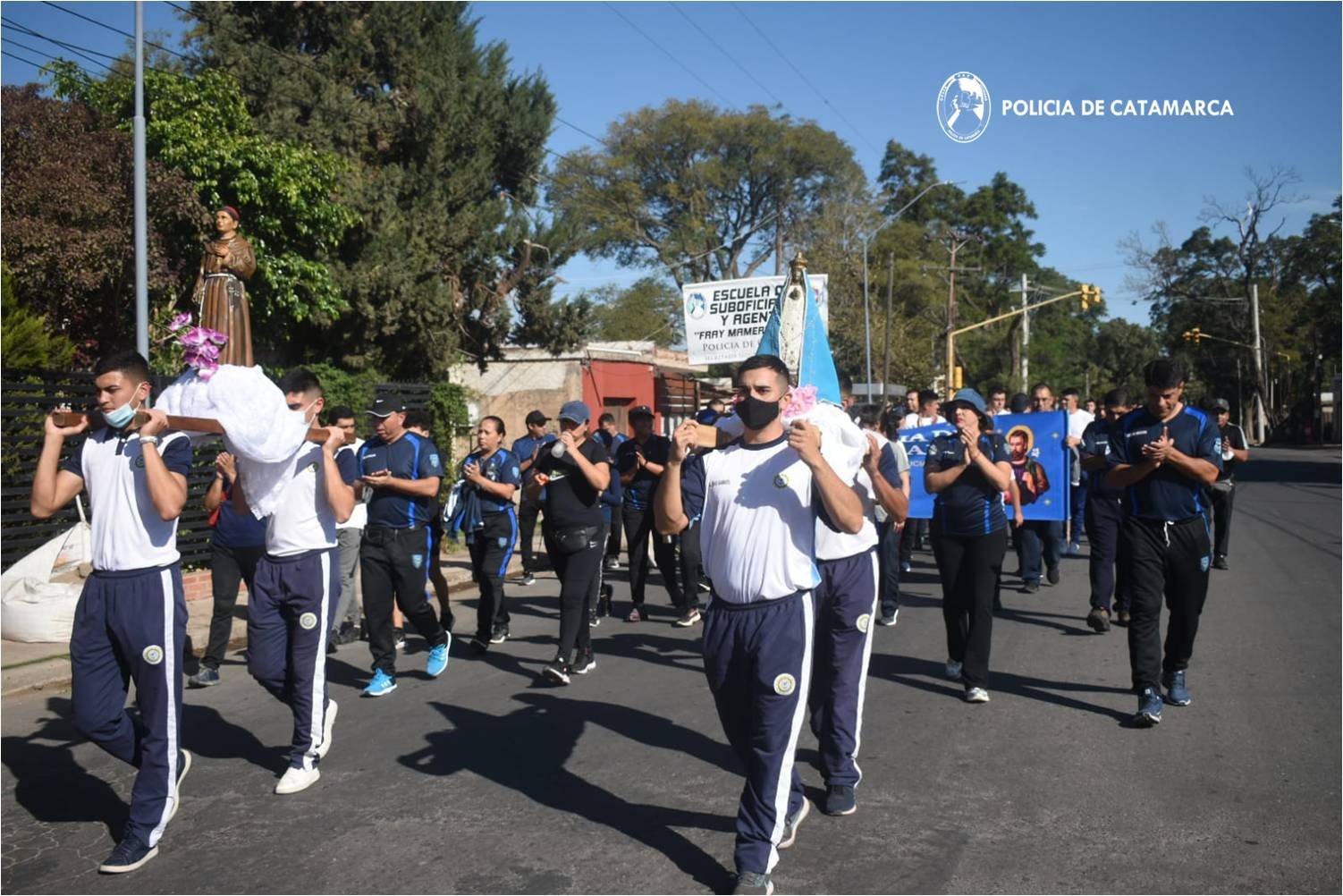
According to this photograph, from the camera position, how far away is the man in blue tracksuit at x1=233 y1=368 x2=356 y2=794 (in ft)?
18.9

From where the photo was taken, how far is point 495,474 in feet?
29.6

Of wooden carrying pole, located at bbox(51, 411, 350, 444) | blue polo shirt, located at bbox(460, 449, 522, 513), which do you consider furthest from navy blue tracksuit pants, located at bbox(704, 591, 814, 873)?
blue polo shirt, located at bbox(460, 449, 522, 513)

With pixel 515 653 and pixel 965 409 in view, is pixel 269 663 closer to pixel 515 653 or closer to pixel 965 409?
pixel 515 653

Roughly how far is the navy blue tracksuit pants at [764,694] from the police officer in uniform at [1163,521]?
3.26m

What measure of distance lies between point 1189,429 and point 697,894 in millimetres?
4271

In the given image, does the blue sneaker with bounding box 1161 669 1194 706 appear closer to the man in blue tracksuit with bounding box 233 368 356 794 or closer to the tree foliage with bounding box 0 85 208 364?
the man in blue tracksuit with bounding box 233 368 356 794

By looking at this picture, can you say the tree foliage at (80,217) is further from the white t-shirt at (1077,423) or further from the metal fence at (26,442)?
the white t-shirt at (1077,423)

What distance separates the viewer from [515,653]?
911 cm

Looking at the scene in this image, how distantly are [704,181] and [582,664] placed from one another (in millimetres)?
43567

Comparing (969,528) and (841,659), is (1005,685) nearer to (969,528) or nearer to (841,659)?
(969,528)

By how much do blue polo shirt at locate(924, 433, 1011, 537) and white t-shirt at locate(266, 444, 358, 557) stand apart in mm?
3900

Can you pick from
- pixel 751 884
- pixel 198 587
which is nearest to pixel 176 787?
pixel 751 884

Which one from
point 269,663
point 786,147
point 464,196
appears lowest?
point 269,663

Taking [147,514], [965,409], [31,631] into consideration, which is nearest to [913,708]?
[965,409]
